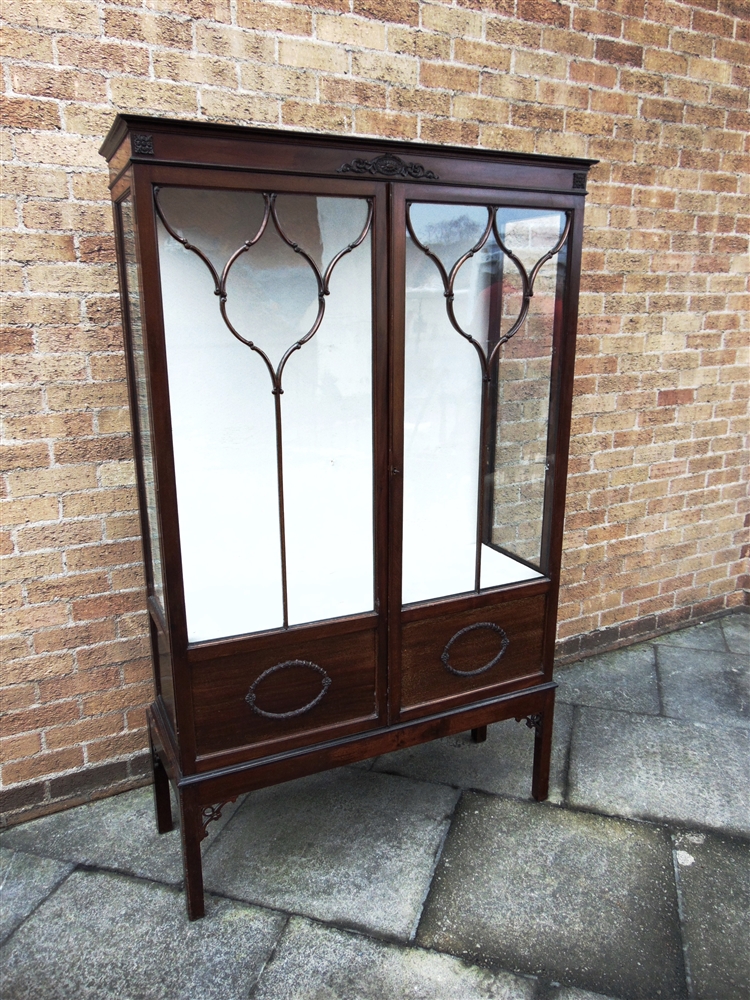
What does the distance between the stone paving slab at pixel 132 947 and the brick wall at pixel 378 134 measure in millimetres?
473

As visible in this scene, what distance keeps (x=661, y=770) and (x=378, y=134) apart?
7.86ft

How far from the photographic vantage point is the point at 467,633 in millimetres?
2084

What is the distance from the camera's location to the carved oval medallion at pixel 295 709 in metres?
1.83

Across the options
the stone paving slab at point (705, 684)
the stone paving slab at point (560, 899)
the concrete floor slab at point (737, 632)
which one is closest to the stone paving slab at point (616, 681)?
the stone paving slab at point (705, 684)

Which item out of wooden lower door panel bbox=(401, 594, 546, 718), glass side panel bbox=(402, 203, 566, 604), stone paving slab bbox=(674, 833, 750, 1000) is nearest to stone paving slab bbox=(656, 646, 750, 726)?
stone paving slab bbox=(674, 833, 750, 1000)

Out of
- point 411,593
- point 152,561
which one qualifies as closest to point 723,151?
point 411,593

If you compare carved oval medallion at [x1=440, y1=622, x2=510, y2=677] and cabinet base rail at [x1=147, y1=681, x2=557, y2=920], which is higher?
carved oval medallion at [x1=440, y1=622, x2=510, y2=677]

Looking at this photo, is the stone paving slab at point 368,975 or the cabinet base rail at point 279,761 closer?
the stone paving slab at point 368,975

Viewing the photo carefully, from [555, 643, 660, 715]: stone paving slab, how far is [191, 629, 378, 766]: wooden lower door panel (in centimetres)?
129

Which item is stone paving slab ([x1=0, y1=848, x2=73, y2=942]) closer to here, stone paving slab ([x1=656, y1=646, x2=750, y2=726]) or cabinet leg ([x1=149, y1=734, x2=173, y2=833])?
cabinet leg ([x1=149, y1=734, x2=173, y2=833])

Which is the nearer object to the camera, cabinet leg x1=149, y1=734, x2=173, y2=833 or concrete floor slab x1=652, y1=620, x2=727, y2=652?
cabinet leg x1=149, y1=734, x2=173, y2=833

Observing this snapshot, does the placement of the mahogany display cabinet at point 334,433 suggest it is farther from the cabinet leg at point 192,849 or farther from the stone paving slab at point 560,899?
the stone paving slab at point 560,899

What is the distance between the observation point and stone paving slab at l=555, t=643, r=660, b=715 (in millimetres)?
3000

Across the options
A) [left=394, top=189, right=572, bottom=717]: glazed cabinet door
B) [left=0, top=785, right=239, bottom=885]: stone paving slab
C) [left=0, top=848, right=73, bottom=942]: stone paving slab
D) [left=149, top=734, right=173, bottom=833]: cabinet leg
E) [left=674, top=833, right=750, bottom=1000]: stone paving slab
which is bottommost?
[left=674, top=833, right=750, bottom=1000]: stone paving slab
